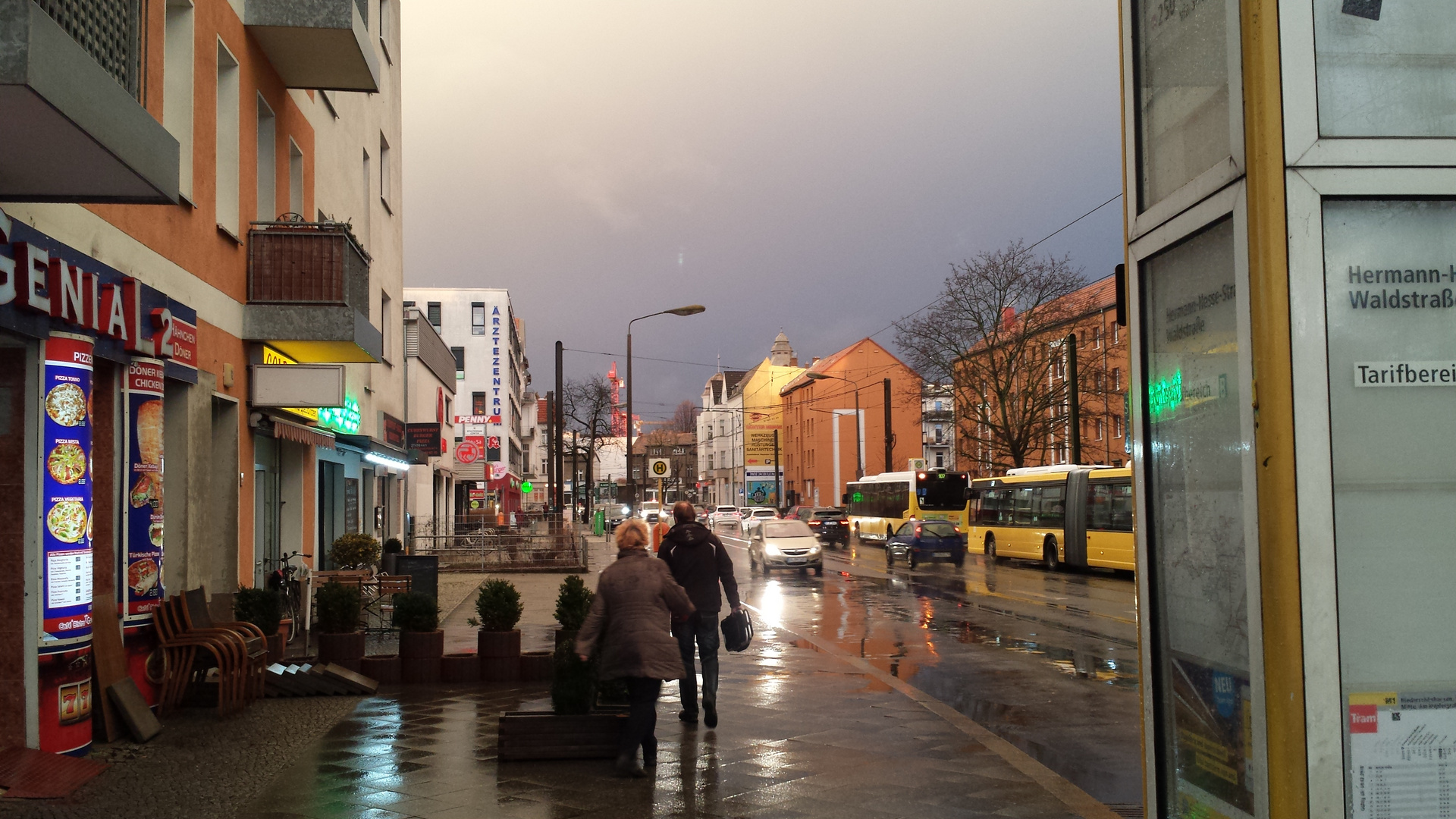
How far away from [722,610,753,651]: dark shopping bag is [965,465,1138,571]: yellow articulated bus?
61.9 ft

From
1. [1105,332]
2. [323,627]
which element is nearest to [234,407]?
[323,627]

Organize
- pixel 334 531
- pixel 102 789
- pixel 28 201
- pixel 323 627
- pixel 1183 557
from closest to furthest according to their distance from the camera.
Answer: pixel 1183 557
pixel 102 789
pixel 28 201
pixel 323 627
pixel 334 531

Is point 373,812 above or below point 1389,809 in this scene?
below

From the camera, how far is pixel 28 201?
7.27 metres

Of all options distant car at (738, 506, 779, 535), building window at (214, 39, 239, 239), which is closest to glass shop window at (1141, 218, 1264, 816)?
building window at (214, 39, 239, 239)

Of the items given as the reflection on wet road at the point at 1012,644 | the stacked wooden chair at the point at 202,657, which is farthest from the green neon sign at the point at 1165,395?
the stacked wooden chair at the point at 202,657

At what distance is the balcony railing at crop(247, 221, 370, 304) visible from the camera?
13.4m

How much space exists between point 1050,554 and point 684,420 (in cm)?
12228

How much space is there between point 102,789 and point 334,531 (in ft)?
46.5

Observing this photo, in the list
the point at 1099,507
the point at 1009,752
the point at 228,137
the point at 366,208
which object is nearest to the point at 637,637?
the point at 1009,752

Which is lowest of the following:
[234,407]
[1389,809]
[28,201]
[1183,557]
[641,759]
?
[641,759]

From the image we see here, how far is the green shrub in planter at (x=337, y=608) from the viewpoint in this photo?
11008 mm

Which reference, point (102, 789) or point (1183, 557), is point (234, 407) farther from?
point (1183, 557)

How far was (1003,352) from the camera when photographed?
152ft
